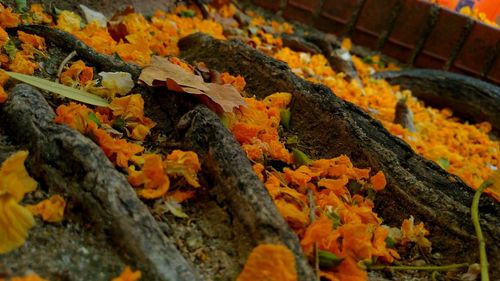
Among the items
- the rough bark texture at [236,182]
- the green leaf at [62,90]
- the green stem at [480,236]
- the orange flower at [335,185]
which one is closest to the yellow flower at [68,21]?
the green leaf at [62,90]

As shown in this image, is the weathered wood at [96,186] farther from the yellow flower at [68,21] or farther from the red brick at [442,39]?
the red brick at [442,39]

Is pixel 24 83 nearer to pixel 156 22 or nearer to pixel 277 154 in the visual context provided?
pixel 277 154

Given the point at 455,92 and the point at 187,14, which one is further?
the point at 455,92

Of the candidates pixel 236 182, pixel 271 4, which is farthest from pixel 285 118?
pixel 271 4

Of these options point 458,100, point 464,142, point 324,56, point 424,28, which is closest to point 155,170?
point 464,142

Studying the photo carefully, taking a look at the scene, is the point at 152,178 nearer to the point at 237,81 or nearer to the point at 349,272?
the point at 349,272

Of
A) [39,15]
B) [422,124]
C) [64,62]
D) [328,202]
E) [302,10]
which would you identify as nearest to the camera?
[328,202]
